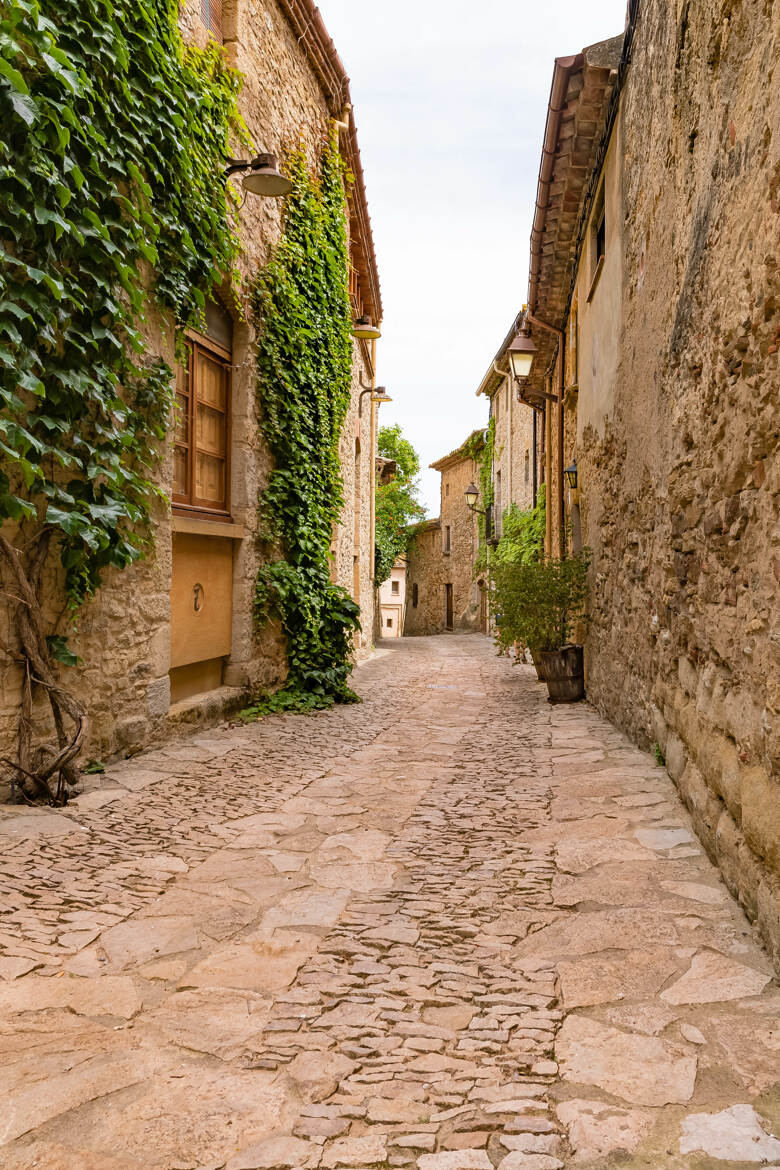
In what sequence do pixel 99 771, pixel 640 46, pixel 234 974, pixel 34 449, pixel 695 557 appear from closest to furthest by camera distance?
pixel 234 974 < pixel 695 557 < pixel 34 449 < pixel 99 771 < pixel 640 46

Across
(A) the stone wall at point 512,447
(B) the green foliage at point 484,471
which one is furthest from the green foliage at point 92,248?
(B) the green foliage at point 484,471

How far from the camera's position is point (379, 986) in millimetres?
2193

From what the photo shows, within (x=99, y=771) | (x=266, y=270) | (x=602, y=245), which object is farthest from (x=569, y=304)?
(x=99, y=771)

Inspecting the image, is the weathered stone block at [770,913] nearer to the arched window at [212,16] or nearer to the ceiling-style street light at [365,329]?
the arched window at [212,16]

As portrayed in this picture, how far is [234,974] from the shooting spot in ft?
7.36

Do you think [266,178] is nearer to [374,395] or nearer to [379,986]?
[379,986]

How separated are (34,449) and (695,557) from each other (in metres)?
3.01

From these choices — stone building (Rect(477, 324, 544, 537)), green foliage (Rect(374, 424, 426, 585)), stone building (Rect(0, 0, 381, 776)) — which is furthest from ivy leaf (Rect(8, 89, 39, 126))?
green foliage (Rect(374, 424, 426, 585))

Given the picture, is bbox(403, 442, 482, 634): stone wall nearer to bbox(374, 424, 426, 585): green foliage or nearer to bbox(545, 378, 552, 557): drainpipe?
bbox(374, 424, 426, 585): green foliage

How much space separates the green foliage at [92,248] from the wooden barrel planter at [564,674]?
4.22 meters

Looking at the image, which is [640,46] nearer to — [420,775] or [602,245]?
[602,245]

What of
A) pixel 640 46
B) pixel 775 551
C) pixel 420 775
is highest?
pixel 640 46

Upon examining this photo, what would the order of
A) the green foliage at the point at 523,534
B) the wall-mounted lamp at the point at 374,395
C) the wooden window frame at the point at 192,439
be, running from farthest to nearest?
the wall-mounted lamp at the point at 374,395
the green foliage at the point at 523,534
the wooden window frame at the point at 192,439

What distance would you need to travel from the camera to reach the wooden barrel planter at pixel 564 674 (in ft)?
24.7
